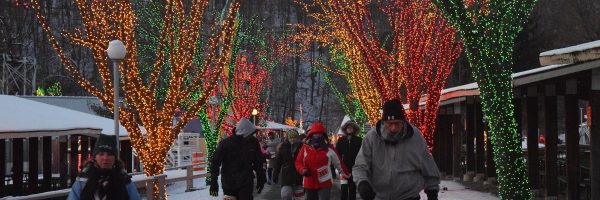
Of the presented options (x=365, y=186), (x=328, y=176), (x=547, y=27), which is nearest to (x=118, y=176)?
(x=365, y=186)

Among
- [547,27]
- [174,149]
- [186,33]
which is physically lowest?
[174,149]

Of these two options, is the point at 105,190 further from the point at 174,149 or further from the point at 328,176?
the point at 174,149

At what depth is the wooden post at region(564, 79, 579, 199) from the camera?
14.6 m

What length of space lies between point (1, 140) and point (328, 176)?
361 inches

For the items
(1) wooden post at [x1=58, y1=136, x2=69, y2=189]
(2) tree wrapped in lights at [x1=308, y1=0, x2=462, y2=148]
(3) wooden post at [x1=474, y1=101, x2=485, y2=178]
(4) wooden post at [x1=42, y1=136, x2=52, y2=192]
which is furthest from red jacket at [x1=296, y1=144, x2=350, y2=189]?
(3) wooden post at [x1=474, y1=101, x2=485, y2=178]

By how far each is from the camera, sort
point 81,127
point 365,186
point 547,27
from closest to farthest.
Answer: point 365,186
point 81,127
point 547,27

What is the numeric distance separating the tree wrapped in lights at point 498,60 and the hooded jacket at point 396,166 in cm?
500

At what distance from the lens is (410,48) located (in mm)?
17922

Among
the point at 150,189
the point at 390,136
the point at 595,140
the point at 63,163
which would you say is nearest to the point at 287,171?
the point at 150,189

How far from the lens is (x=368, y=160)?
20.9 ft

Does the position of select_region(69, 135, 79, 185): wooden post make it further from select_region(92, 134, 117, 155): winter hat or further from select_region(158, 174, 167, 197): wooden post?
select_region(92, 134, 117, 155): winter hat

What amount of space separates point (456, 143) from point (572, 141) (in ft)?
33.4

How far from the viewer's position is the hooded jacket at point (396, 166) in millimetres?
6270

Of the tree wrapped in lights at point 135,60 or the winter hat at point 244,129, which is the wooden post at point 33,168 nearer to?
the tree wrapped in lights at point 135,60
